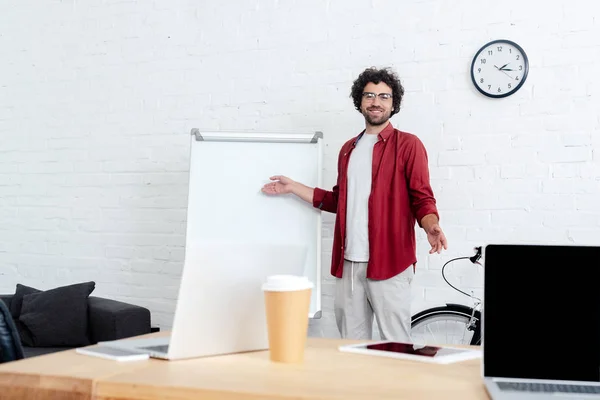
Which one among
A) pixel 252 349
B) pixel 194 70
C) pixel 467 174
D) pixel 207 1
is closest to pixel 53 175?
pixel 194 70

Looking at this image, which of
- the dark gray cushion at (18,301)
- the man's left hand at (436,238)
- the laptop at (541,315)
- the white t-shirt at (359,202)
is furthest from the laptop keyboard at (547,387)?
the dark gray cushion at (18,301)

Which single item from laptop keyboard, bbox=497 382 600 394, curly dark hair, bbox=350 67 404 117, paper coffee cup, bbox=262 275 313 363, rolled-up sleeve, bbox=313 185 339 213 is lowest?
laptop keyboard, bbox=497 382 600 394

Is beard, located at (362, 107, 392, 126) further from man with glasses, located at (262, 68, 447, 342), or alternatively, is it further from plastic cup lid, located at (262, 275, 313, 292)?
plastic cup lid, located at (262, 275, 313, 292)

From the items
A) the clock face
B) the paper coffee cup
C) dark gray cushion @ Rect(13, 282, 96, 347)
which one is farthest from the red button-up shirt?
the paper coffee cup

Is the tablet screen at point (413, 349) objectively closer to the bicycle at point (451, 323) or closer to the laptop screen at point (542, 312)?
the laptop screen at point (542, 312)

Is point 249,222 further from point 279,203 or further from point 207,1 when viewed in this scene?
point 207,1

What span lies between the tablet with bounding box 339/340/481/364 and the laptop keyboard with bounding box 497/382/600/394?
0.68 ft

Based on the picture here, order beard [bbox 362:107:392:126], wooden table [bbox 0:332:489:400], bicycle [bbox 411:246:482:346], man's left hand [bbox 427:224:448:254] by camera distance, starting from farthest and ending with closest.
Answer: bicycle [bbox 411:246:482:346], beard [bbox 362:107:392:126], man's left hand [bbox 427:224:448:254], wooden table [bbox 0:332:489:400]

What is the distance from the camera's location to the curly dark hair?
3.02 metres

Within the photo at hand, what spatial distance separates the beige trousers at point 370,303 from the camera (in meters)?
2.84

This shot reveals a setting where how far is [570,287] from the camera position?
42.9 inches

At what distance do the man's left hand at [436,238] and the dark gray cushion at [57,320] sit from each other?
5.70 feet

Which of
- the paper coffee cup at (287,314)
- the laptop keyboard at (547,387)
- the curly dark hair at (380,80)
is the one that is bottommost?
the laptop keyboard at (547,387)

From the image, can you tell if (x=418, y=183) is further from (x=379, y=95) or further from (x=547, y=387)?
(x=547, y=387)
